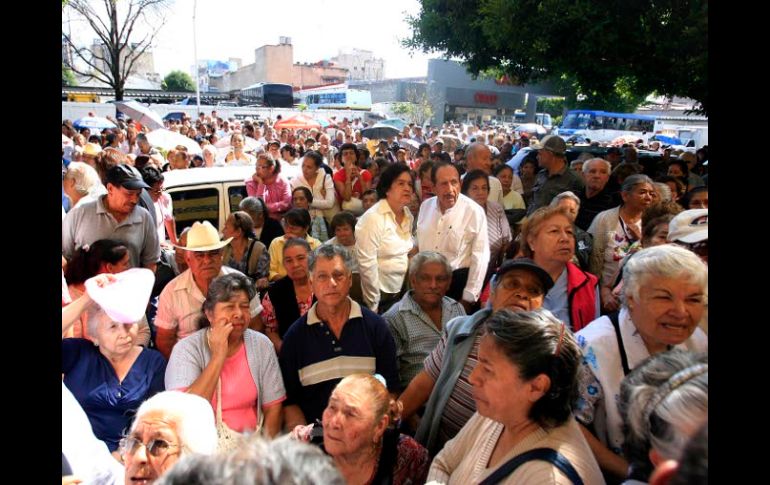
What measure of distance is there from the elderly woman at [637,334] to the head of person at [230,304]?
1717mm

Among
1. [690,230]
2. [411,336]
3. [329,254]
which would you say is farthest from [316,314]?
[690,230]

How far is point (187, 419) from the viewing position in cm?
190

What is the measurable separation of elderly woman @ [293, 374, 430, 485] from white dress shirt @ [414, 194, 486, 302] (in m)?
1.94

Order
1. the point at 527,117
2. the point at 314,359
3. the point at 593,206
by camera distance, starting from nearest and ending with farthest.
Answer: the point at 314,359, the point at 593,206, the point at 527,117

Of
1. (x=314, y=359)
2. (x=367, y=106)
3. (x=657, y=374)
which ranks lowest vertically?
(x=314, y=359)

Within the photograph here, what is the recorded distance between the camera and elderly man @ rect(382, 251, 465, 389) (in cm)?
327

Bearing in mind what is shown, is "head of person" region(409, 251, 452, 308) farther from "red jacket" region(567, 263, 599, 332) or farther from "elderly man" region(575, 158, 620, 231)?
"elderly man" region(575, 158, 620, 231)

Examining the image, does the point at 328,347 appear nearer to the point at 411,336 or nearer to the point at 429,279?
the point at 411,336

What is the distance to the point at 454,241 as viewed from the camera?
4.16 metres

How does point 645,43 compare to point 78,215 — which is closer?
point 78,215

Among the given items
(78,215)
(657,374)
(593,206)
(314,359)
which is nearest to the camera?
(657,374)
